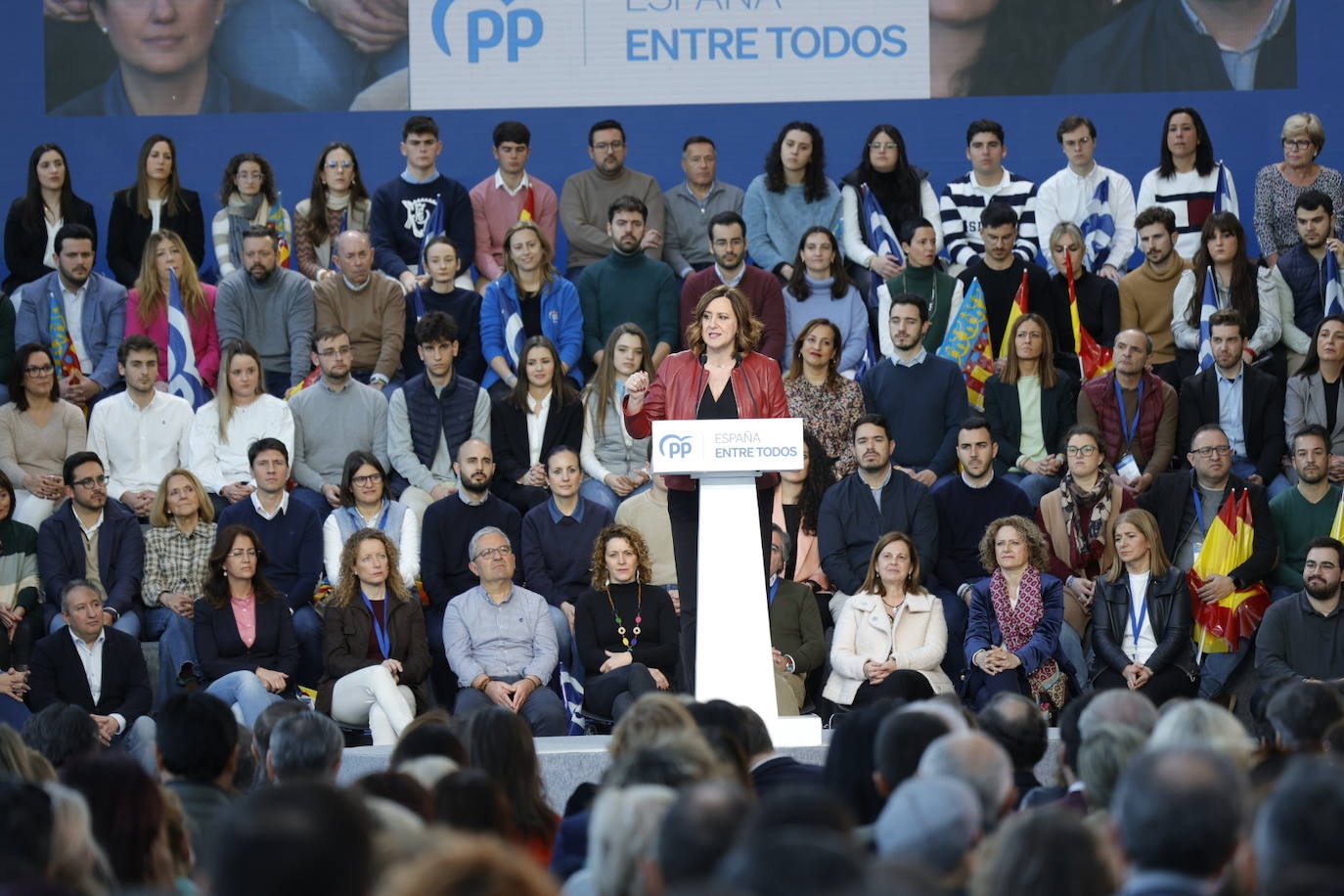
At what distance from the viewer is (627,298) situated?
373 inches

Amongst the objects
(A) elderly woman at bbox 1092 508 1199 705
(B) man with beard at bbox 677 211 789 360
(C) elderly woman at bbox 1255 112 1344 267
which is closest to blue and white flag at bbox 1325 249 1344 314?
(C) elderly woman at bbox 1255 112 1344 267

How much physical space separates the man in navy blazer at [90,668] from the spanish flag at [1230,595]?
4419 mm

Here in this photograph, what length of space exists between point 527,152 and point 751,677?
197 inches

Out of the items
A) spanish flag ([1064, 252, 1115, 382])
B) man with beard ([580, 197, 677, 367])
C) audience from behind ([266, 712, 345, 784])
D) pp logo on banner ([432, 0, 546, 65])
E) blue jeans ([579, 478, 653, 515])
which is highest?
pp logo on banner ([432, 0, 546, 65])

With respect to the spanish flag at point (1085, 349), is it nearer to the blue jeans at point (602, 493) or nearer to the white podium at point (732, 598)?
the blue jeans at point (602, 493)

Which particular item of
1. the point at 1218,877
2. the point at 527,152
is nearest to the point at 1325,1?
the point at 527,152

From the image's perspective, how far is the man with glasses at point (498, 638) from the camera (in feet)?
23.9

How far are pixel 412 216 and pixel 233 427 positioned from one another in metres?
1.85

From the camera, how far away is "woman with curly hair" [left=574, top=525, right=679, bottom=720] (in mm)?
7371

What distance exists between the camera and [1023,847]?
99.9 inches

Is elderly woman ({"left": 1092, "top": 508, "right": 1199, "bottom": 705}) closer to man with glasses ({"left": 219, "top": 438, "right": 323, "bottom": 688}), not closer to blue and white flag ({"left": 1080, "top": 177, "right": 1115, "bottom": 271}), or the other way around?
blue and white flag ({"left": 1080, "top": 177, "right": 1115, "bottom": 271})

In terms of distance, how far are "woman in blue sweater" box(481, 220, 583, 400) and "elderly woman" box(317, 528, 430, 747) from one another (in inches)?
70.8

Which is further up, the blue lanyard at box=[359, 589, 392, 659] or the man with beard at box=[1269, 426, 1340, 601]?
the man with beard at box=[1269, 426, 1340, 601]

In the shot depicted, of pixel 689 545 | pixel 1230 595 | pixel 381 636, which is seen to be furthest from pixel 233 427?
pixel 1230 595
